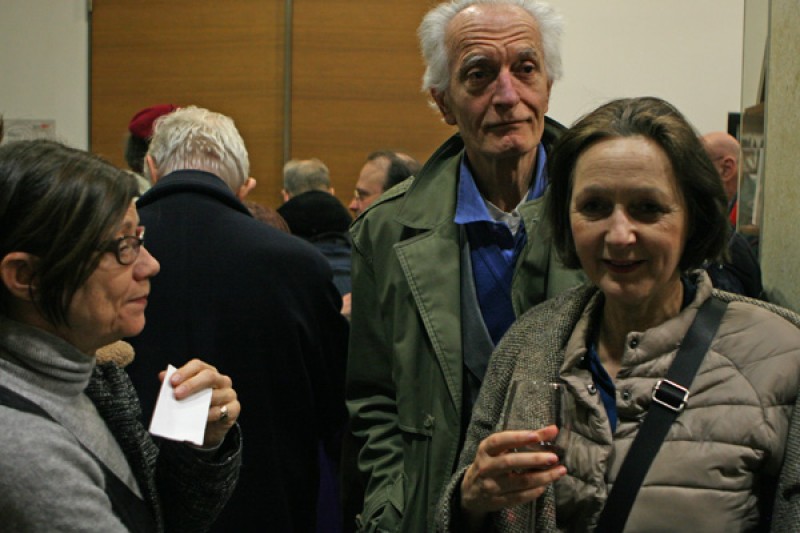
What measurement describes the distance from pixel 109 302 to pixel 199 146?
124 centimetres

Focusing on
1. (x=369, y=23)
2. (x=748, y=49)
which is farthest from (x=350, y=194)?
(x=748, y=49)

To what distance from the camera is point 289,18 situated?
6355 mm

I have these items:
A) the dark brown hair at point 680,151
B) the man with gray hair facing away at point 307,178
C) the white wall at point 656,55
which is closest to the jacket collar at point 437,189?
the dark brown hair at point 680,151

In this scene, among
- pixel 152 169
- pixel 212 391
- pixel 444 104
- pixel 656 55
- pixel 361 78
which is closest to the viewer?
pixel 212 391

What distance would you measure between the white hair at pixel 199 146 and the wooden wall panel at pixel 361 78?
3596mm

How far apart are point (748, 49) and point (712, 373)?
2101 mm

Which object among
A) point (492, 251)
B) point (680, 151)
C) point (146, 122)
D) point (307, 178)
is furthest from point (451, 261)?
point (307, 178)

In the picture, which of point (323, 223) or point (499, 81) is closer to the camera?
point (499, 81)

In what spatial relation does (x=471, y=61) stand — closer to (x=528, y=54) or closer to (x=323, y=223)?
(x=528, y=54)

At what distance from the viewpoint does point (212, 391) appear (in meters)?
1.62

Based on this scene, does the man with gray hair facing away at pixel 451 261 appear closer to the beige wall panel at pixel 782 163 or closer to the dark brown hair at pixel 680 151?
the dark brown hair at pixel 680 151

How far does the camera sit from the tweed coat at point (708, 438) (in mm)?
1417

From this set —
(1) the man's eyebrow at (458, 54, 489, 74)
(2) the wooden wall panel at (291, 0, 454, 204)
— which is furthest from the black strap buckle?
(2) the wooden wall panel at (291, 0, 454, 204)

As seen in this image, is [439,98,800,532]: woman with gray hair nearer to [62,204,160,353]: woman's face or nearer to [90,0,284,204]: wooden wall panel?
[62,204,160,353]: woman's face
